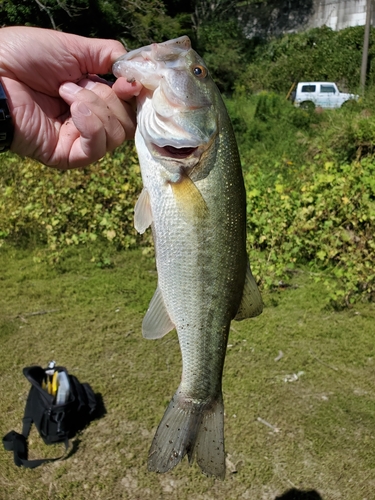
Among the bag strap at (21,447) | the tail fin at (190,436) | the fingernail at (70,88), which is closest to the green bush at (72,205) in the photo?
the bag strap at (21,447)

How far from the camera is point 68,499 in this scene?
10.6 feet

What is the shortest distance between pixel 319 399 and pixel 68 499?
1.91 metres

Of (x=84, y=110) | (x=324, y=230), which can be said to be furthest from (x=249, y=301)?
(x=324, y=230)

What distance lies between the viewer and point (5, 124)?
7.00 feet

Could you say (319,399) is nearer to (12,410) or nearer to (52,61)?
(12,410)

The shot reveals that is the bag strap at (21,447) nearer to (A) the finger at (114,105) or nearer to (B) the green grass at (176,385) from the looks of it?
(B) the green grass at (176,385)

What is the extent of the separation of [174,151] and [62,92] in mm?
668

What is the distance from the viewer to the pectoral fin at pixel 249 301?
192 centimetres

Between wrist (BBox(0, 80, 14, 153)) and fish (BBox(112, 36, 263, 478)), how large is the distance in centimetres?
54

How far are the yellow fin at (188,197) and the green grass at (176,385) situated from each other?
2222mm

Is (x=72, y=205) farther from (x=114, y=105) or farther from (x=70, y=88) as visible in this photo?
(x=114, y=105)

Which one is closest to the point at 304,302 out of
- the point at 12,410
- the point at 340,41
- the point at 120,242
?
the point at 120,242

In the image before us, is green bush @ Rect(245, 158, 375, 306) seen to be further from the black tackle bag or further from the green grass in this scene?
the black tackle bag

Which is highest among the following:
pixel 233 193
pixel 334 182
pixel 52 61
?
pixel 52 61
